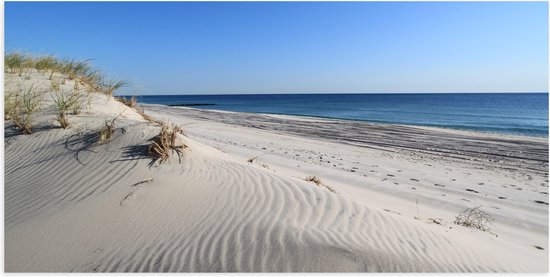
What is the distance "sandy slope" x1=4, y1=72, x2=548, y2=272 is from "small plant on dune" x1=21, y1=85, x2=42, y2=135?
941 mm

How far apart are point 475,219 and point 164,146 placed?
432 centimetres

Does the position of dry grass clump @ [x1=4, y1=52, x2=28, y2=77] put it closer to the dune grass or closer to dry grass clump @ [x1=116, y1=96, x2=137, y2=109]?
the dune grass

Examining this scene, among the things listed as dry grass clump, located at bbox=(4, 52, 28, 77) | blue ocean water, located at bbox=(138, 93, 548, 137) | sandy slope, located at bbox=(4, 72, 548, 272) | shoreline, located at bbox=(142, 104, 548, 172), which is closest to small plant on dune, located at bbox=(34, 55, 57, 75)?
dry grass clump, located at bbox=(4, 52, 28, 77)

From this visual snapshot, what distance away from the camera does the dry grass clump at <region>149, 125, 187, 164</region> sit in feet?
15.6

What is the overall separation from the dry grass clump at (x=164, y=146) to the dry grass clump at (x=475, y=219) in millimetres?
3707

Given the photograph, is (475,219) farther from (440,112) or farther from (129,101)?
(440,112)

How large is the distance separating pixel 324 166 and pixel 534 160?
691 centimetres

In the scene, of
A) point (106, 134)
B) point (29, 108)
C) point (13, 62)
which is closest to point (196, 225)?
point (106, 134)

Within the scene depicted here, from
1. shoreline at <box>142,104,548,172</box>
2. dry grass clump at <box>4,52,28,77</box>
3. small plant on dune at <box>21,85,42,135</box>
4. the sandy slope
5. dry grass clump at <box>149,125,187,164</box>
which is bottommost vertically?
shoreline at <box>142,104,548,172</box>

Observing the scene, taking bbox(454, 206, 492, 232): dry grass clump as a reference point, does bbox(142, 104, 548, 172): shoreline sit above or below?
below

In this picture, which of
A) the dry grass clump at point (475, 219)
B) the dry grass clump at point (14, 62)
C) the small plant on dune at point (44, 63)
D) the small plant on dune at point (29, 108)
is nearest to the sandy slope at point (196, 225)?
the dry grass clump at point (475, 219)

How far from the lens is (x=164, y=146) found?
15.8ft

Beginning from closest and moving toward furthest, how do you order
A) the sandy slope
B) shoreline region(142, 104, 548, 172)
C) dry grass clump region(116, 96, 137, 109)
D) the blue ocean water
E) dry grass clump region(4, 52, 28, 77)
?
the sandy slope, dry grass clump region(116, 96, 137, 109), dry grass clump region(4, 52, 28, 77), shoreline region(142, 104, 548, 172), the blue ocean water

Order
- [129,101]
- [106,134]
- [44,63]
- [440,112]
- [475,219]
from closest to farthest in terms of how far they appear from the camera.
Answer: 1. [106,134]
2. [475,219]
3. [129,101]
4. [44,63]
5. [440,112]
